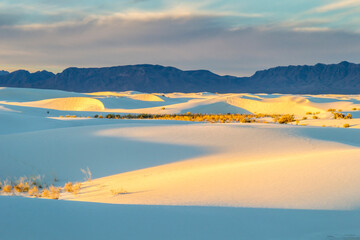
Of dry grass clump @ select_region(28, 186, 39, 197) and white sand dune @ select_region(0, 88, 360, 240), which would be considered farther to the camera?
dry grass clump @ select_region(28, 186, 39, 197)

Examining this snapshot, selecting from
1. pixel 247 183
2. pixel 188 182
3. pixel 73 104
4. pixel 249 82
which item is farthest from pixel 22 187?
pixel 249 82

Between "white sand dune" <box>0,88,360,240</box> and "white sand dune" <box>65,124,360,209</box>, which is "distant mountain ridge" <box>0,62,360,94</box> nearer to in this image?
"white sand dune" <box>0,88,360,240</box>

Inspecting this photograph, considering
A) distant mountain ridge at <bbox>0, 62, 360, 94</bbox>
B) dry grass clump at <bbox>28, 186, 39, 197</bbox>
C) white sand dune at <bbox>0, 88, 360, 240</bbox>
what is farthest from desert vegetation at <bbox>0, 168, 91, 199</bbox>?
distant mountain ridge at <bbox>0, 62, 360, 94</bbox>

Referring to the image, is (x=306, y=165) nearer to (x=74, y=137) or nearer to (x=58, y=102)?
(x=74, y=137)

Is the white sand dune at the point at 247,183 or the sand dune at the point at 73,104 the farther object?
the sand dune at the point at 73,104

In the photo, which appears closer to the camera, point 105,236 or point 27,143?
point 105,236

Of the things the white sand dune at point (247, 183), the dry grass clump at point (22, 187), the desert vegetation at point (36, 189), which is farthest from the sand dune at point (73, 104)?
the dry grass clump at point (22, 187)

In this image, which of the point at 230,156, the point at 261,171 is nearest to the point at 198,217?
the point at 261,171

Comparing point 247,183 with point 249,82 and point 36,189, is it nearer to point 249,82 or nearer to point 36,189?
point 36,189

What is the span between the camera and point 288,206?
5.36 meters

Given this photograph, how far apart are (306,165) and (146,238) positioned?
4672 mm

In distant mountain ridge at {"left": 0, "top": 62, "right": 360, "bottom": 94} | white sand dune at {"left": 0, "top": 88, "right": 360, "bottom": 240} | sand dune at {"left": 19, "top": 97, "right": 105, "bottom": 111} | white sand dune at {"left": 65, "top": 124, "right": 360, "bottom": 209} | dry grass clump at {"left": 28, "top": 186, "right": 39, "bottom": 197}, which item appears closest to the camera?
white sand dune at {"left": 0, "top": 88, "right": 360, "bottom": 240}

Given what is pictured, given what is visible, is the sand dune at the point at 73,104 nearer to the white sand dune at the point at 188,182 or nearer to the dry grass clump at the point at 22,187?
the white sand dune at the point at 188,182

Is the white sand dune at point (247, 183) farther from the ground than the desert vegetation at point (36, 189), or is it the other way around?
the white sand dune at point (247, 183)
